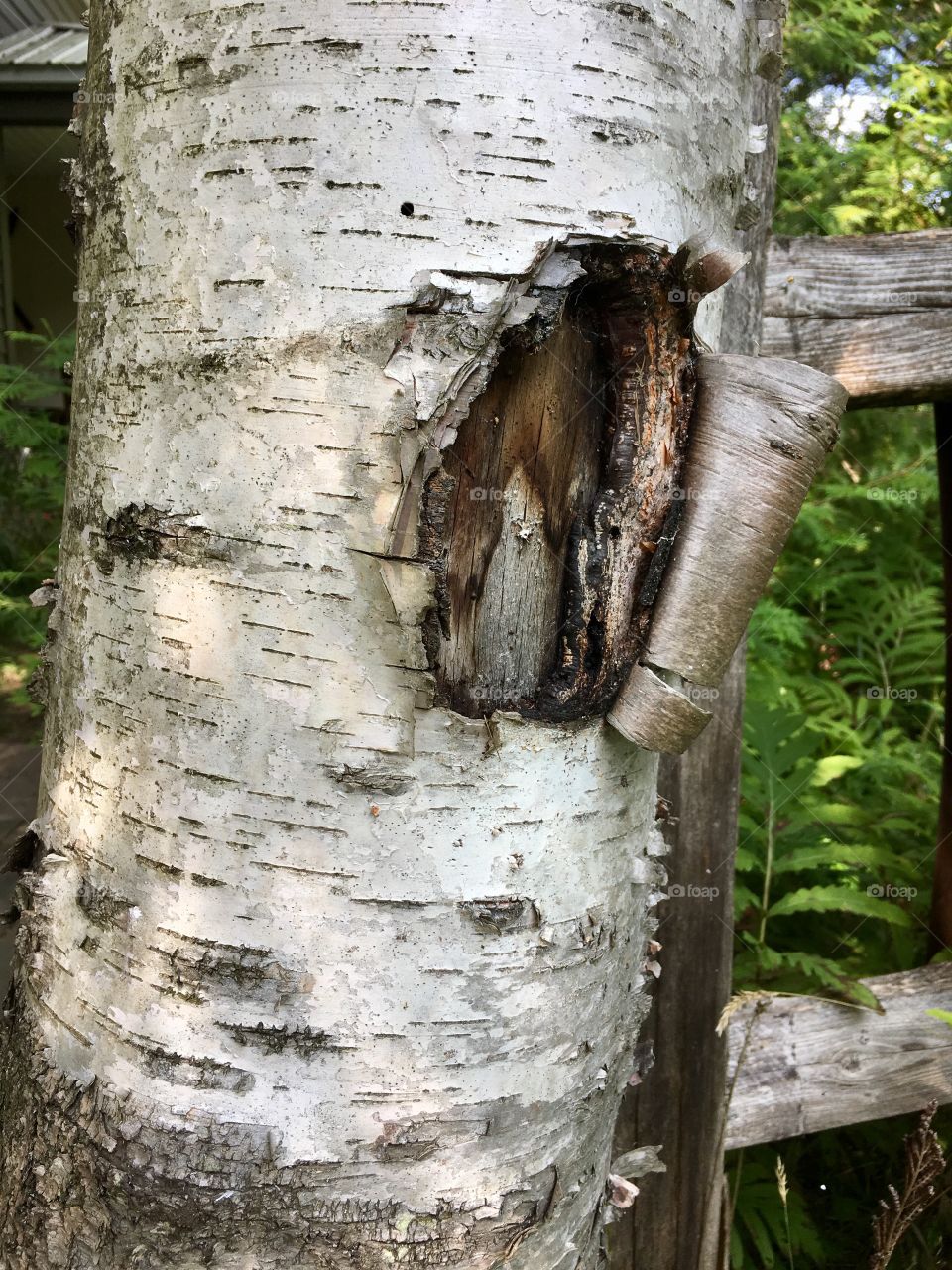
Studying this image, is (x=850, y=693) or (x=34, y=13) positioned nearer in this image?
(x=850, y=693)

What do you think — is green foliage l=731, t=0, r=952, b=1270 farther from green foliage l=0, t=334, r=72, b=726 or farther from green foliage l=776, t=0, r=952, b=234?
green foliage l=0, t=334, r=72, b=726

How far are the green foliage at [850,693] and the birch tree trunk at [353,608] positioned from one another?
73.6 inches

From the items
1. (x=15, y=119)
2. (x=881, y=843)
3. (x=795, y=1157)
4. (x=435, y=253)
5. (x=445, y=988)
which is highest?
(x=15, y=119)

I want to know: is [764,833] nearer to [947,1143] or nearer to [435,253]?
[947,1143]

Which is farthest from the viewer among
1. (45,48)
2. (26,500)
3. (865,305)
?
(45,48)

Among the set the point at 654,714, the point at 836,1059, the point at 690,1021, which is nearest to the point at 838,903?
the point at 836,1059

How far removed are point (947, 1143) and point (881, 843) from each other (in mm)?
994

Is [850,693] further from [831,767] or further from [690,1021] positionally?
[690,1021]

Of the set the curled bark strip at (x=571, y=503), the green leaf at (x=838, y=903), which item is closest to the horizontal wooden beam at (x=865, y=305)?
the curled bark strip at (x=571, y=503)

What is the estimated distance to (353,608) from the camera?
985 mm

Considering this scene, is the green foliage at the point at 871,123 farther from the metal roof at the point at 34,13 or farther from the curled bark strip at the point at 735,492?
the metal roof at the point at 34,13

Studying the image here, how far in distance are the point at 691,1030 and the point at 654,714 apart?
1.61 m

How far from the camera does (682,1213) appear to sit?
8.02 ft

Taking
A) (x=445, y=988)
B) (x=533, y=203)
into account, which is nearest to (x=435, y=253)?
(x=533, y=203)
